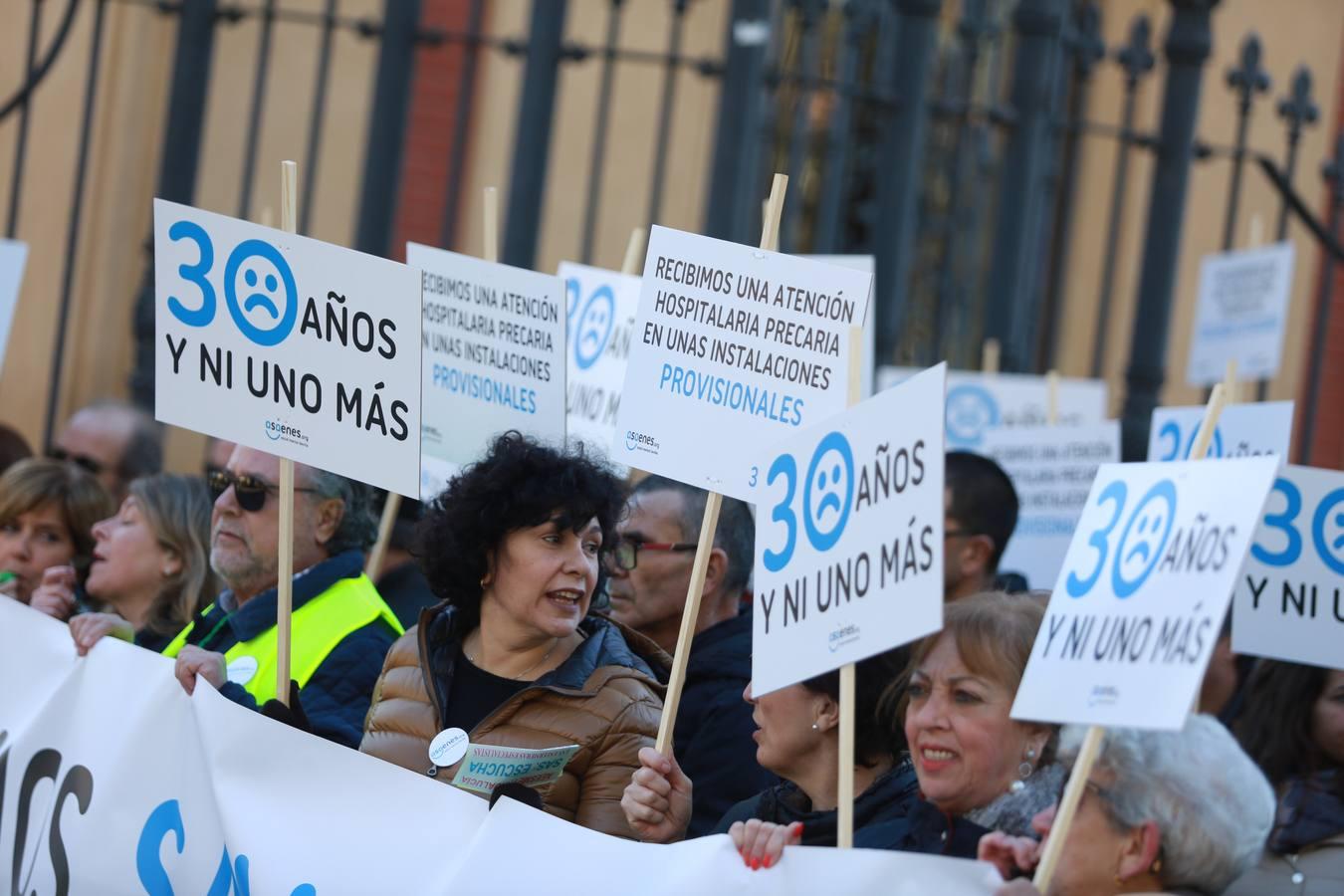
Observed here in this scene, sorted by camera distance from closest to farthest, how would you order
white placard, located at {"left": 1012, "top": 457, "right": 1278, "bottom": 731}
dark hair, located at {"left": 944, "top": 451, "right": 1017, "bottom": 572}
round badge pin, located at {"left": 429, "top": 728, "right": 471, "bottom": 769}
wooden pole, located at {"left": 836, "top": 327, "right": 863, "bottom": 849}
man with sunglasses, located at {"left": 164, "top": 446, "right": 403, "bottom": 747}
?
white placard, located at {"left": 1012, "top": 457, "right": 1278, "bottom": 731} → wooden pole, located at {"left": 836, "top": 327, "right": 863, "bottom": 849} → round badge pin, located at {"left": 429, "top": 728, "right": 471, "bottom": 769} → man with sunglasses, located at {"left": 164, "top": 446, "right": 403, "bottom": 747} → dark hair, located at {"left": 944, "top": 451, "right": 1017, "bottom": 572}

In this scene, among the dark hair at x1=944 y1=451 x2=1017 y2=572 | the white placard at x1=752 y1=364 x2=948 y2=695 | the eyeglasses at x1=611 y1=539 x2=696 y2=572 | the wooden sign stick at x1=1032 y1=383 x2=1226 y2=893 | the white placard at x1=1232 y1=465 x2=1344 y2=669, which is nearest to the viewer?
the wooden sign stick at x1=1032 y1=383 x2=1226 y2=893

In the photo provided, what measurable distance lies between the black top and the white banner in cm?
26

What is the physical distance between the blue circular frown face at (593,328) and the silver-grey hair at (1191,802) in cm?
277

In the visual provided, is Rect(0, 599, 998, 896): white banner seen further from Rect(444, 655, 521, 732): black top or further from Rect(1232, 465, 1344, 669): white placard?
Rect(1232, 465, 1344, 669): white placard

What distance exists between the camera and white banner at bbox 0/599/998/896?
3.40 m

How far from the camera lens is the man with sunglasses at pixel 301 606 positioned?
4348 millimetres

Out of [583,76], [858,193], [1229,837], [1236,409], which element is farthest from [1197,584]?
[858,193]

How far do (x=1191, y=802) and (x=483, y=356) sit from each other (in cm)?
233

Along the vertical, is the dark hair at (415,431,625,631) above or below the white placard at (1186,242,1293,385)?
below

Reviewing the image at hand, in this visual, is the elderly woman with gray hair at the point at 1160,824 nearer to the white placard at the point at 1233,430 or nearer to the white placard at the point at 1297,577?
the white placard at the point at 1297,577

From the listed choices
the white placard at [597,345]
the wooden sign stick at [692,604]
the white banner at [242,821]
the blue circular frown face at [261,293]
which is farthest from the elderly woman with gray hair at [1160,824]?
the white placard at [597,345]

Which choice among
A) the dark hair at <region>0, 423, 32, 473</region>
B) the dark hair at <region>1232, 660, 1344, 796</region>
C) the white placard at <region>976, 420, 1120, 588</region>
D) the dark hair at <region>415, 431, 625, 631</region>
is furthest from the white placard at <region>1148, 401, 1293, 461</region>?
the dark hair at <region>0, 423, 32, 473</region>

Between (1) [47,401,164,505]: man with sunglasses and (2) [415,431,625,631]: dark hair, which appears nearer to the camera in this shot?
(2) [415,431,625,631]: dark hair

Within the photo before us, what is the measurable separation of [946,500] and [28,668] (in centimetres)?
240
